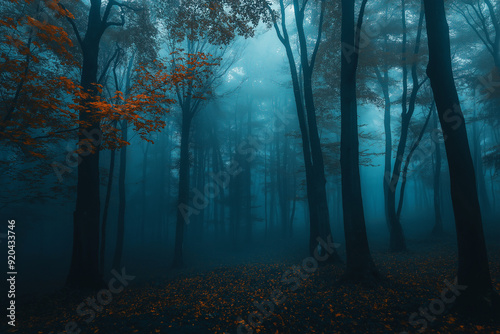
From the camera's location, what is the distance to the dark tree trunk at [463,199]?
4.71 metres

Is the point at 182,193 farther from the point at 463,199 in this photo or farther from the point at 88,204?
the point at 463,199

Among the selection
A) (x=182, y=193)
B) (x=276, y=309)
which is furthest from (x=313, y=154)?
(x=182, y=193)

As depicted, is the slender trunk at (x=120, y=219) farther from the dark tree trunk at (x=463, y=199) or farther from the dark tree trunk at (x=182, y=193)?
the dark tree trunk at (x=463, y=199)

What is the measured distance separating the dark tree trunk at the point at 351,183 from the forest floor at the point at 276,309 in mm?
596

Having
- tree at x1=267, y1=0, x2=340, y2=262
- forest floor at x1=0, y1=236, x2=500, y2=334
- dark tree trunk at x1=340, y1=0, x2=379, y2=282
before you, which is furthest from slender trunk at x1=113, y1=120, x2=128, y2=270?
dark tree trunk at x1=340, y1=0, x2=379, y2=282

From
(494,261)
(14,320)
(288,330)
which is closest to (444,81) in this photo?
(288,330)

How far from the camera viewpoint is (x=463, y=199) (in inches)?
190

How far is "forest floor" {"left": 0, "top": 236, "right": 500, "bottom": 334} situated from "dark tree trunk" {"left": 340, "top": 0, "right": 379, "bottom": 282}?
0.60 metres

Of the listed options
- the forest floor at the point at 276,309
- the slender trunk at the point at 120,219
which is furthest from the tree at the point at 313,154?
the slender trunk at the point at 120,219

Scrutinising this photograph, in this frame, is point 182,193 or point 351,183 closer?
point 351,183

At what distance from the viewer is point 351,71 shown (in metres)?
7.54

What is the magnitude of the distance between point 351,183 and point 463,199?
8.93ft

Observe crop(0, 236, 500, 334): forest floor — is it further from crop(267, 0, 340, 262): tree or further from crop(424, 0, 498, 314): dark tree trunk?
crop(267, 0, 340, 262): tree

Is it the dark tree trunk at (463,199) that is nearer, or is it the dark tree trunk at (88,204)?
the dark tree trunk at (463,199)
